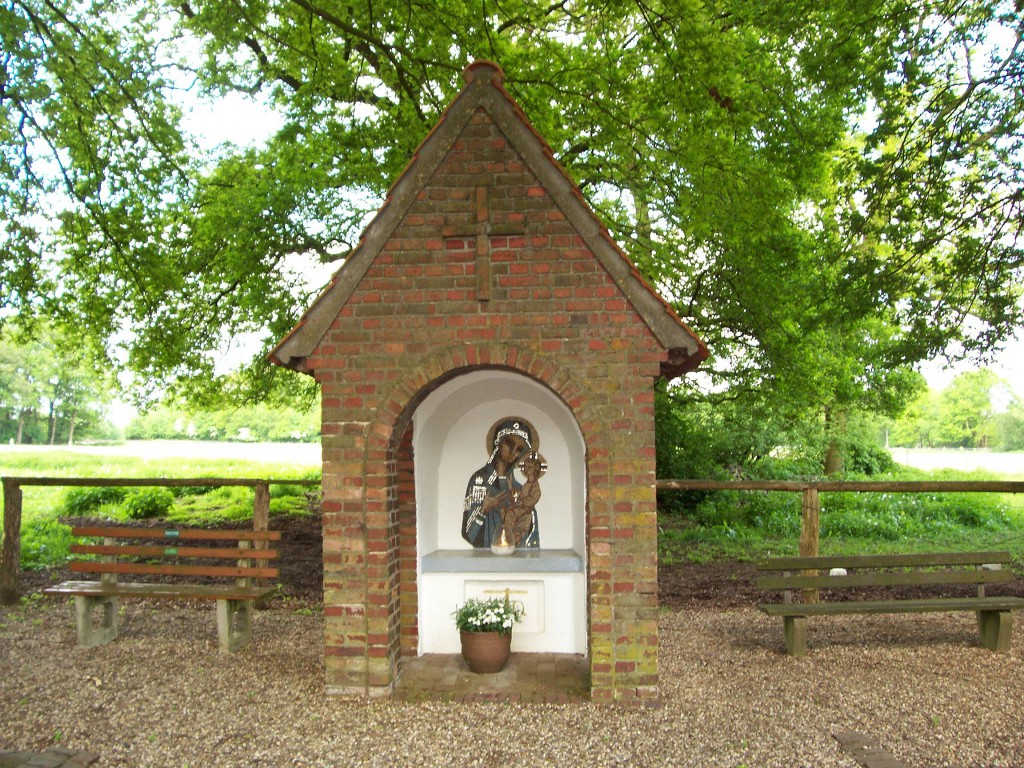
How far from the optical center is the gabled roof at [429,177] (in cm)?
585

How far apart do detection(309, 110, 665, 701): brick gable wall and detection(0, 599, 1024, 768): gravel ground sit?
538 mm

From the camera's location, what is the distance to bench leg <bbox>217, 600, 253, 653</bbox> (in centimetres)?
743

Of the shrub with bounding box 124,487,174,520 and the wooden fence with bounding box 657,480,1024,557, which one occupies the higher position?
the wooden fence with bounding box 657,480,1024,557

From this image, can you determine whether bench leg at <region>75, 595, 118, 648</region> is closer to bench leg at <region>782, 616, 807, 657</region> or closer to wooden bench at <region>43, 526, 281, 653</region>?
wooden bench at <region>43, 526, 281, 653</region>

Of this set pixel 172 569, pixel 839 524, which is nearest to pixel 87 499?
Answer: pixel 172 569

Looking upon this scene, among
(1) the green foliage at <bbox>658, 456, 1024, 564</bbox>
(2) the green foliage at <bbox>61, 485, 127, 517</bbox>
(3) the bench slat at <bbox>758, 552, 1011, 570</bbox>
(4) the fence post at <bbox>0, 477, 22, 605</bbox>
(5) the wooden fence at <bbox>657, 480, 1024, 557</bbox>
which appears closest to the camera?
(3) the bench slat at <bbox>758, 552, 1011, 570</bbox>

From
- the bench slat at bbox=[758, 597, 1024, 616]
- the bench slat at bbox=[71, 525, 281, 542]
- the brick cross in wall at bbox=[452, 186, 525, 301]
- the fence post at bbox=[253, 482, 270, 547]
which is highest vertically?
the brick cross in wall at bbox=[452, 186, 525, 301]

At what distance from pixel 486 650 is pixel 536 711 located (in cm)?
83

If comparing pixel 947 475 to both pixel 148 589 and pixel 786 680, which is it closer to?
pixel 786 680

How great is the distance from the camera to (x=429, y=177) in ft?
19.8

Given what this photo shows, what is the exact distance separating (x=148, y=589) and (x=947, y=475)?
21.0 meters

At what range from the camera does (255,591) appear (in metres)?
7.59

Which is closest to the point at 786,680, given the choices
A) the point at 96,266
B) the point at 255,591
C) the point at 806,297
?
the point at 255,591

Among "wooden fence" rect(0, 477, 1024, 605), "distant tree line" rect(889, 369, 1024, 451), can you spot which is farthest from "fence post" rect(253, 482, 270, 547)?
"distant tree line" rect(889, 369, 1024, 451)
